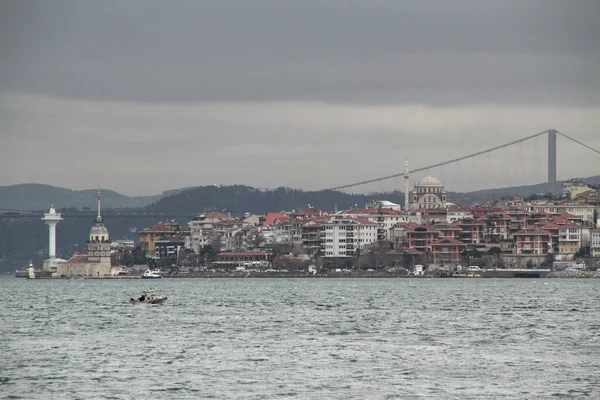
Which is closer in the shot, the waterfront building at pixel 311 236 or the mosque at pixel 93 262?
the mosque at pixel 93 262

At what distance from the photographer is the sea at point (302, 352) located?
93.1 feet

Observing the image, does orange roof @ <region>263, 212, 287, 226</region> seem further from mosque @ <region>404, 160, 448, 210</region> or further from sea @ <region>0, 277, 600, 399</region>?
sea @ <region>0, 277, 600, 399</region>

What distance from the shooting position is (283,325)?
1752 inches

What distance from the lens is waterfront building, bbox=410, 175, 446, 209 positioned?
166m

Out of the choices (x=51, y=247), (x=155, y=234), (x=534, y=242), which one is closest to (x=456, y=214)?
(x=534, y=242)

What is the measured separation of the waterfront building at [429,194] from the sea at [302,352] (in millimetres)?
108696

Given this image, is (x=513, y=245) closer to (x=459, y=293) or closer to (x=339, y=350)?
(x=459, y=293)

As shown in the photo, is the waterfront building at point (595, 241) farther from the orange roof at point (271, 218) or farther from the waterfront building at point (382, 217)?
the orange roof at point (271, 218)

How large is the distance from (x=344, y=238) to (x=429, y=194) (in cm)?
3247

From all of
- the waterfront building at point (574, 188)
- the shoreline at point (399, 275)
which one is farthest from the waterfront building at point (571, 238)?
the waterfront building at point (574, 188)

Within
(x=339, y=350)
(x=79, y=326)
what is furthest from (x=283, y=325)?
(x=339, y=350)

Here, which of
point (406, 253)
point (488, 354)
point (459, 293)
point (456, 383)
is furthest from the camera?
point (406, 253)

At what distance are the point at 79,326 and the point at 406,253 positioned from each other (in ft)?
284

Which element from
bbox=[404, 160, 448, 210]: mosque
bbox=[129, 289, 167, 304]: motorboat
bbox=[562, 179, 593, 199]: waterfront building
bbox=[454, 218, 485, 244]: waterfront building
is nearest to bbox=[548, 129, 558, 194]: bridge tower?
bbox=[562, 179, 593, 199]: waterfront building
